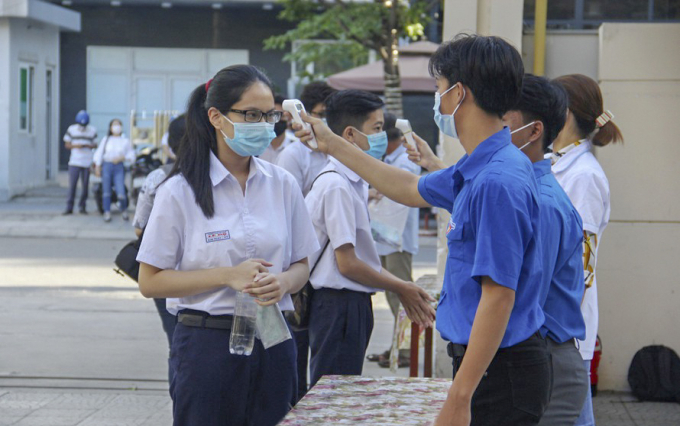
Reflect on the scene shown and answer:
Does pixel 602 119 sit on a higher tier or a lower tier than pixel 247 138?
higher

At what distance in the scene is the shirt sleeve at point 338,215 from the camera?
4715 mm

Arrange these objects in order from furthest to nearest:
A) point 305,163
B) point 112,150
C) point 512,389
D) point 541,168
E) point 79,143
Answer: point 79,143, point 112,150, point 305,163, point 541,168, point 512,389

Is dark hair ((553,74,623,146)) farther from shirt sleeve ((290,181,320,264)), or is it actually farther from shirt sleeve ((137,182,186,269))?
shirt sleeve ((137,182,186,269))

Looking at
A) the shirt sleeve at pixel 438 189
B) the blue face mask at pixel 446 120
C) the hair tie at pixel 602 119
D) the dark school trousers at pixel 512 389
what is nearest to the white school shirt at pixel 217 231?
the shirt sleeve at pixel 438 189

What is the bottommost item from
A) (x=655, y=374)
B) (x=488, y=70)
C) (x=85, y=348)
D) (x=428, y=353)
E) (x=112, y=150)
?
(x=85, y=348)

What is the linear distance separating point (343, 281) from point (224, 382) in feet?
4.56

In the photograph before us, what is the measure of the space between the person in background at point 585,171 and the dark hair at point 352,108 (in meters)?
1.01

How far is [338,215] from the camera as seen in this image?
4723mm

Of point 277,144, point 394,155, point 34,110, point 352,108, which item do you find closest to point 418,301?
point 352,108

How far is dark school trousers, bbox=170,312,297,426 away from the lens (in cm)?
350

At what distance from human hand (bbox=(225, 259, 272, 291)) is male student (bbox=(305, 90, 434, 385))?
130cm

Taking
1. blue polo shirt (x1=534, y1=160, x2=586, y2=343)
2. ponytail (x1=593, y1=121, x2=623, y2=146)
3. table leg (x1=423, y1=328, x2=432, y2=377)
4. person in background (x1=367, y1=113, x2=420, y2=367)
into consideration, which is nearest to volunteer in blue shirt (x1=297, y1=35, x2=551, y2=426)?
blue polo shirt (x1=534, y1=160, x2=586, y2=343)

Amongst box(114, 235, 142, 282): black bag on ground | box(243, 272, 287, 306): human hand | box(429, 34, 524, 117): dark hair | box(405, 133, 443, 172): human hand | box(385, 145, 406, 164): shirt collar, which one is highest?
box(429, 34, 524, 117): dark hair

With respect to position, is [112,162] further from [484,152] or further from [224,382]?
[484,152]
